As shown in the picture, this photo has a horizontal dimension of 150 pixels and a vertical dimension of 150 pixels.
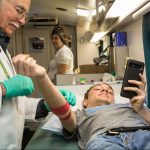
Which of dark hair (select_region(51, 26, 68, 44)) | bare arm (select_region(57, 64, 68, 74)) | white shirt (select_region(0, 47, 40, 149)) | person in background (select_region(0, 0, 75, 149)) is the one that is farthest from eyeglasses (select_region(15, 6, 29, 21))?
dark hair (select_region(51, 26, 68, 44))

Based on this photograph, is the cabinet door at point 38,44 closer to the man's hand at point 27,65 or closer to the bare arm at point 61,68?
the bare arm at point 61,68

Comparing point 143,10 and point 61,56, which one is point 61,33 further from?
point 143,10

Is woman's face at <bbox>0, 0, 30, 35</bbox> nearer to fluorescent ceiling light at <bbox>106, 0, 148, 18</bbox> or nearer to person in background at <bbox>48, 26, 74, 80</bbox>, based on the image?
fluorescent ceiling light at <bbox>106, 0, 148, 18</bbox>

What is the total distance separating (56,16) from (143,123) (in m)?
2.66

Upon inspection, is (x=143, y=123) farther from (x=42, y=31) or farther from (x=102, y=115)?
(x=42, y=31)

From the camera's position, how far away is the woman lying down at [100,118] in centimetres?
131

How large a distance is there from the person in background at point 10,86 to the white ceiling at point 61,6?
215cm

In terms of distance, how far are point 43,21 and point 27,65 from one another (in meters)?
2.86

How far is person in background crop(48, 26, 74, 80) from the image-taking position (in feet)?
11.2

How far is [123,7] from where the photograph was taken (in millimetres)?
2471

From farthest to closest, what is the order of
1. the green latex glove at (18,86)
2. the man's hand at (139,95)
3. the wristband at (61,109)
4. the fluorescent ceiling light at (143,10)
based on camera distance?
the fluorescent ceiling light at (143,10) → the man's hand at (139,95) → the wristband at (61,109) → the green latex glove at (18,86)

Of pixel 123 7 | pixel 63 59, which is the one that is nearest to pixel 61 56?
pixel 63 59

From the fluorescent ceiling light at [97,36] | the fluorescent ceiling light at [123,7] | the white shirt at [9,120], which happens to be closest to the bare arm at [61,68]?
the fluorescent ceiling light at [97,36]

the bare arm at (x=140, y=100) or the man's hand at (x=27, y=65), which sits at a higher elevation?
the man's hand at (x=27, y=65)
